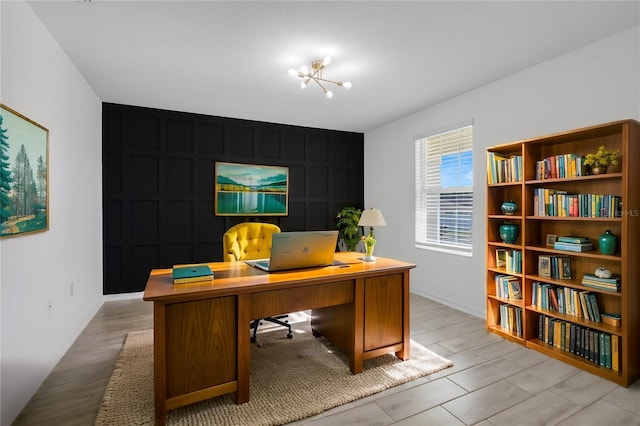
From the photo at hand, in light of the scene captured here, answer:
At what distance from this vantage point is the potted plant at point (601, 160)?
2.26 m

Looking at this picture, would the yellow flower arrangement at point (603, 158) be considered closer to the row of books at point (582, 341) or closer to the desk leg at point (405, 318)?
the row of books at point (582, 341)

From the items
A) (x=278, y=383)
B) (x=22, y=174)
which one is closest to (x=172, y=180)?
(x=22, y=174)

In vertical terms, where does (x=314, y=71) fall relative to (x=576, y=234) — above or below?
above

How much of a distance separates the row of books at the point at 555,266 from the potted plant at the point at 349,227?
2.78 metres

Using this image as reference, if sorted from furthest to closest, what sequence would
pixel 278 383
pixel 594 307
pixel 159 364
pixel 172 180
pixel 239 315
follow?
pixel 172 180 < pixel 594 307 < pixel 278 383 < pixel 239 315 < pixel 159 364

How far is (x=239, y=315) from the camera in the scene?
1.84 metres

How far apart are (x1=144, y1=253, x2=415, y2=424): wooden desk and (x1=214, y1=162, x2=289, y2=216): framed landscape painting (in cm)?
223

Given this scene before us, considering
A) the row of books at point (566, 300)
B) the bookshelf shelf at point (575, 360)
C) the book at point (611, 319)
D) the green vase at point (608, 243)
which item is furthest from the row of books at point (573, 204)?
the bookshelf shelf at point (575, 360)

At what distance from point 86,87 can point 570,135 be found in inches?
179

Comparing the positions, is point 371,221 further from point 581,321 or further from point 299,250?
point 581,321

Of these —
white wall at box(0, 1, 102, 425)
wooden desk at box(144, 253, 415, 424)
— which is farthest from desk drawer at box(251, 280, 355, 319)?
white wall at box(0, 1, 102, 425)

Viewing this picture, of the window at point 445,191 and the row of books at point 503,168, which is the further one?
the window at point 445,191

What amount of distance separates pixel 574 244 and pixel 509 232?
51 cm

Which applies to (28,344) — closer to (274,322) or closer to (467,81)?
(274,322)
